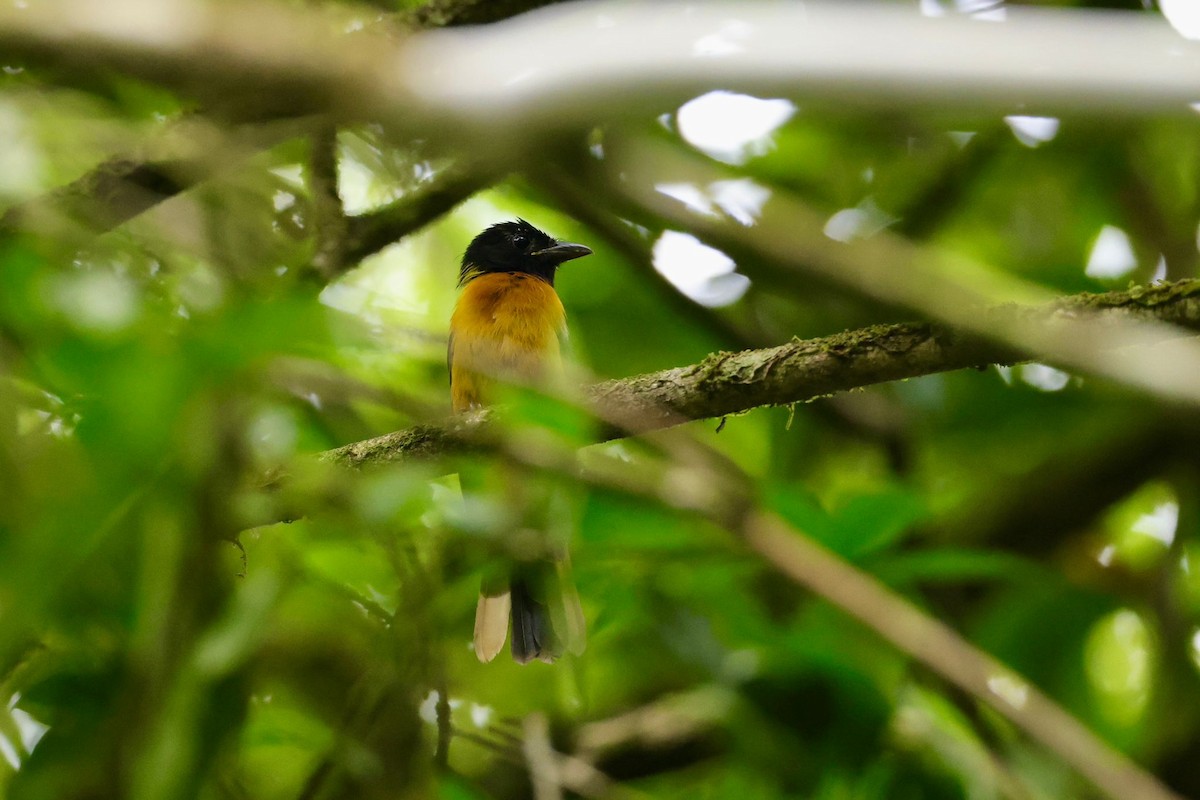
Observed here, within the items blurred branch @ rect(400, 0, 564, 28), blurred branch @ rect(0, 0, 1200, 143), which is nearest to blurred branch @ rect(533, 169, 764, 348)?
blurred branch @ rect(400, 0, 564, 28)

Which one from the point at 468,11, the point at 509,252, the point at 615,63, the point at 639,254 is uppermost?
the point at 615,63

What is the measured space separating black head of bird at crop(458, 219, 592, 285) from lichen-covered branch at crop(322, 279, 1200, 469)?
2.62m

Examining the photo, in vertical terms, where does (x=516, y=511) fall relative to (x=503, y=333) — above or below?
above

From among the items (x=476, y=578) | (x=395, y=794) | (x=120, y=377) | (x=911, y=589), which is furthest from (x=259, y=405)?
(x=911, y=589)

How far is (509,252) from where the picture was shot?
5.38 metres

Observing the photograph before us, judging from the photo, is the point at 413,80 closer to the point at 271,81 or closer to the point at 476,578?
the point at 271,81

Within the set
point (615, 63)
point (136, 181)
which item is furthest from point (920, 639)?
point (136, 181)

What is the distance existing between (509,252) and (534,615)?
7.49 feet

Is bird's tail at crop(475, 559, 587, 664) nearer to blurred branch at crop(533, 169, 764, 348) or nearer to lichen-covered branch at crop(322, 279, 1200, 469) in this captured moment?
lichen-covered branch at crop(322, 279, 1200, 469)

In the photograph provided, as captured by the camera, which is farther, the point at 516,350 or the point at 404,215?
the point at 516,350

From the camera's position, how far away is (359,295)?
4.19 meters

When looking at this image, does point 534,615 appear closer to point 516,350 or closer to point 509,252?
point 516,350

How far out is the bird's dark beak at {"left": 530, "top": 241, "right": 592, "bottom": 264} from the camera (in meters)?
4.86

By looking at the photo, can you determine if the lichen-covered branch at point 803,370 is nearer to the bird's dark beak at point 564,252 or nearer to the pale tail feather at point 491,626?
the pale tail feather at point 491,626
